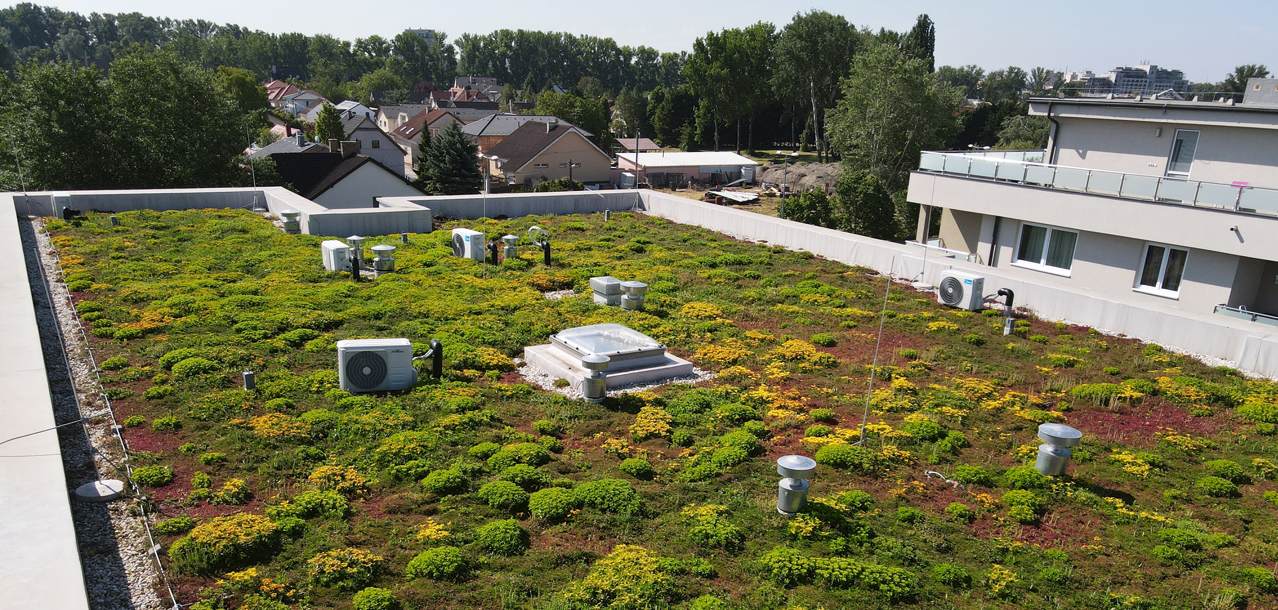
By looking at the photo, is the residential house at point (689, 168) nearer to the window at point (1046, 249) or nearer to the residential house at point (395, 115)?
the residential house at point (395, 115)

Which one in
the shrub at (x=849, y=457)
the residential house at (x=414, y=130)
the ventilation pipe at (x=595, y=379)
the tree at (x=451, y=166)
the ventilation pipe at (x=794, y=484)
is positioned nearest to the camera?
the ventilation pipe at (x=794, y=484)

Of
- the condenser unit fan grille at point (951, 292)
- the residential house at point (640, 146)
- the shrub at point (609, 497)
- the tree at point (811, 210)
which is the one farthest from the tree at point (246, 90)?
the shrub at point (609, 497)

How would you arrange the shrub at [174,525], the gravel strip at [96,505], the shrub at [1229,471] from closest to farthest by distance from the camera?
1. the gravel strip at [96,505]
2. the shrub at [174,525]
3. the shrub at [1229,471]

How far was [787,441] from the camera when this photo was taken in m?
10.7

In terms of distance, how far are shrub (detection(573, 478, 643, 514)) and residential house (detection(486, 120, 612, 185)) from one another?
178 ft

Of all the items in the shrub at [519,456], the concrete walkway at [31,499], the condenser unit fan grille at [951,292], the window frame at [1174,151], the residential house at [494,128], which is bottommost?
the shrub at [519,456]

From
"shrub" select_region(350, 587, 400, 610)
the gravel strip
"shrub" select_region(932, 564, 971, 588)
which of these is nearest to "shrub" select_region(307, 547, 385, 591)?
"shrub" select_region(350, 587, 400, 610)

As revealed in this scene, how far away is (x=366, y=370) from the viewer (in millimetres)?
11656

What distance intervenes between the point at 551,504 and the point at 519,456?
1324 millimetres

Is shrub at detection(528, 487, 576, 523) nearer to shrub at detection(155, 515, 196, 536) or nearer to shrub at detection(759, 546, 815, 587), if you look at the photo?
shrub at detection(759, 546, 815, 587)

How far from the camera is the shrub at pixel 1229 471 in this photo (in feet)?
32.0

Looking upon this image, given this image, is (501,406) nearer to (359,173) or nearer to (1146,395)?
(1146,395)

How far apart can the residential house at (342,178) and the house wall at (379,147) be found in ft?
83.0

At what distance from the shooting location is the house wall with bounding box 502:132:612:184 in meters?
61.6
